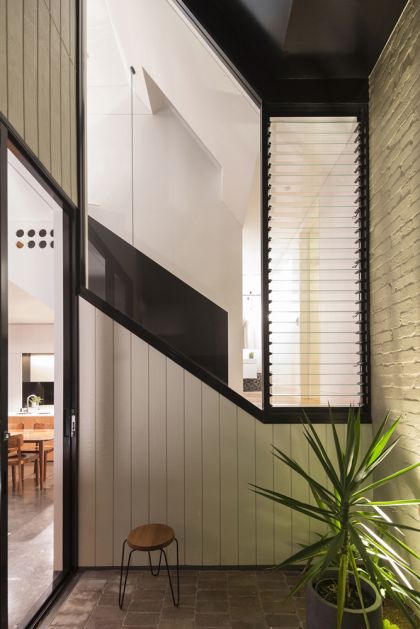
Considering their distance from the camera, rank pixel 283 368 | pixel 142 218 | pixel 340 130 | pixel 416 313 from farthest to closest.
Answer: pixel 283 368
pixel 142 218
pixel 340 130
pixel 416 313

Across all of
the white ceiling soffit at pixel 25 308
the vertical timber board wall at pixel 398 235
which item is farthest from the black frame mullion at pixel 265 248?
the white ceiling soffit at pixel 25 308

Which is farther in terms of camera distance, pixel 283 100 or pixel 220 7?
pixel 283 100

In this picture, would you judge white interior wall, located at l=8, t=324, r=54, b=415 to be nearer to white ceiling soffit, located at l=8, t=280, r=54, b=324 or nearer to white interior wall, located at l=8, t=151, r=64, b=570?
white ceiling soffit, located at l=8, t=280, r=54, b=324

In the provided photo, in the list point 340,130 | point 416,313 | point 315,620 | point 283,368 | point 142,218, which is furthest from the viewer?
point 283,368

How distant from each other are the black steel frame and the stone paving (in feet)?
3.25

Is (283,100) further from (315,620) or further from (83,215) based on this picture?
(315,620)

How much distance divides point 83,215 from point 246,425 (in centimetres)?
178

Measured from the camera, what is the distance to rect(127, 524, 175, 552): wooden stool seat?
2.27 meters

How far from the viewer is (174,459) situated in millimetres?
2844

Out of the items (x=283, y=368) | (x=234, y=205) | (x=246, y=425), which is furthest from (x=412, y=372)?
(x=283, y=368)

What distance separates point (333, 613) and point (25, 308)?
5.86m

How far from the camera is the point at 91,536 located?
279cm

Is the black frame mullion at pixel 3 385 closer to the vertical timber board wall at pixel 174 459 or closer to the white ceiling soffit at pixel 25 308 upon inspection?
the vertical timber board wall at pixel 174 459

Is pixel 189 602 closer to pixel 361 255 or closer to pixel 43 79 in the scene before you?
pixel 361 255
